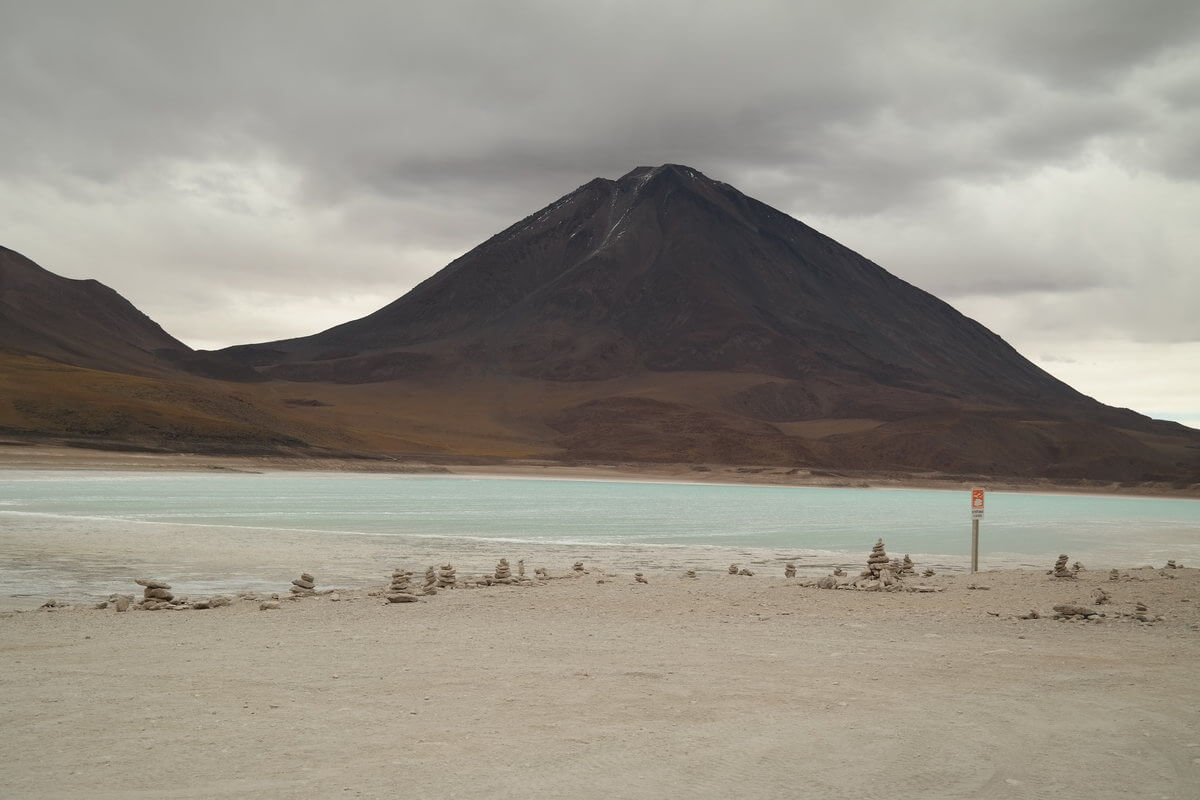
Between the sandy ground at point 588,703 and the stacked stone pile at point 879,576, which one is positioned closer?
the sandy ground at point 588,703

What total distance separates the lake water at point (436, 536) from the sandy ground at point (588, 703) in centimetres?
515

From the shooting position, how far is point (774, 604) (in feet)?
44.7

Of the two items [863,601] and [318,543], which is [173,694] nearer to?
[863,601]

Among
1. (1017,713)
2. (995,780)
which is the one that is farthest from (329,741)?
(1017,713)

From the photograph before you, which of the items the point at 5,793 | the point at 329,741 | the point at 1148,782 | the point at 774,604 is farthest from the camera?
the point at 774,604

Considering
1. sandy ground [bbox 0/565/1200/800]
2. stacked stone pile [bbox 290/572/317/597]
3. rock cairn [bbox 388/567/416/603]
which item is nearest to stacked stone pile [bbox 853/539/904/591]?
sandy ground [bbox 0/565/1200/800]

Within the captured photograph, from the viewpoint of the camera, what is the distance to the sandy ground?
6.05m

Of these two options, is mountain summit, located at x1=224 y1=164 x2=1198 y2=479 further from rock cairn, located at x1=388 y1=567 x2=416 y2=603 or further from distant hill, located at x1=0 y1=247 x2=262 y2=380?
rock cairn, located at x1=388 y1=567 x2=416 y2=603

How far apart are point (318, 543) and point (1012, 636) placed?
14.8 metres

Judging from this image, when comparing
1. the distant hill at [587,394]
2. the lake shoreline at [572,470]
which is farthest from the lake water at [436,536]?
the distant hill at [587,394]

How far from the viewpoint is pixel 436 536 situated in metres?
25.2

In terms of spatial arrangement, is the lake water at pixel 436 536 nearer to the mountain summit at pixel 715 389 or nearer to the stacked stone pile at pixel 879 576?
the stacked stone pile at pixel 879 576

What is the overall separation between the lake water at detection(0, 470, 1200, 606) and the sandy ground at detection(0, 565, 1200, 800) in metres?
5.15

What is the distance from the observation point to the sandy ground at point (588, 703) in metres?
6.05
